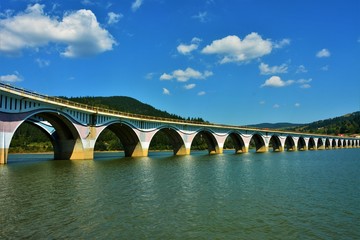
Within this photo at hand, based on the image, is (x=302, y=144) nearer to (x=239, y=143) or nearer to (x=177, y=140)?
(x=239, y=143)

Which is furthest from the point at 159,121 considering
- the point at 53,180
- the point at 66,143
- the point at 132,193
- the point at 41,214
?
the point at 41,214

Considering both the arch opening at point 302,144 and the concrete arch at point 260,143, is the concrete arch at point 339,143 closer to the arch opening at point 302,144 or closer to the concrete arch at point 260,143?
the arch opening at point 302,144

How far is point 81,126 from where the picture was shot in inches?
2173

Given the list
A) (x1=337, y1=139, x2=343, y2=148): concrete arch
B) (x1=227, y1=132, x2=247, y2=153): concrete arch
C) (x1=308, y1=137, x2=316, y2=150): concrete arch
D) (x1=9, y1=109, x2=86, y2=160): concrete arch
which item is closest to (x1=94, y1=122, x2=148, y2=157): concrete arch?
(x1=9, y1=109, x2=86, y2=160): concrete arch

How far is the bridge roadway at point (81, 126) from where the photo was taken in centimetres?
4078

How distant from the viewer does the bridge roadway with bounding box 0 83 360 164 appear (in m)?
40.8

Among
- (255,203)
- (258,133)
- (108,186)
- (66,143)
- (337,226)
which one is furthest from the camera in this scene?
(258,133)

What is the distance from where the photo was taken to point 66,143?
56.9 meters

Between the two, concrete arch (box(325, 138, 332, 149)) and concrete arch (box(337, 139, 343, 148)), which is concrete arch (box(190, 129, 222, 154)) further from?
concrete arch (box(337, 139, 343, 148))

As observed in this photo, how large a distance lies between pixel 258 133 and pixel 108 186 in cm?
9122

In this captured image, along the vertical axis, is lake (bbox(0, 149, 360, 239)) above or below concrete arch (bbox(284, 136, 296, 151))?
below

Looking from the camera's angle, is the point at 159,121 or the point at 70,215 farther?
the point at 159,121

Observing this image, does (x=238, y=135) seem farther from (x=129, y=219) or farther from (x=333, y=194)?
(x=129, y=219)

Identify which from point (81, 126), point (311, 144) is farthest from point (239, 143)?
point (311, 144)
